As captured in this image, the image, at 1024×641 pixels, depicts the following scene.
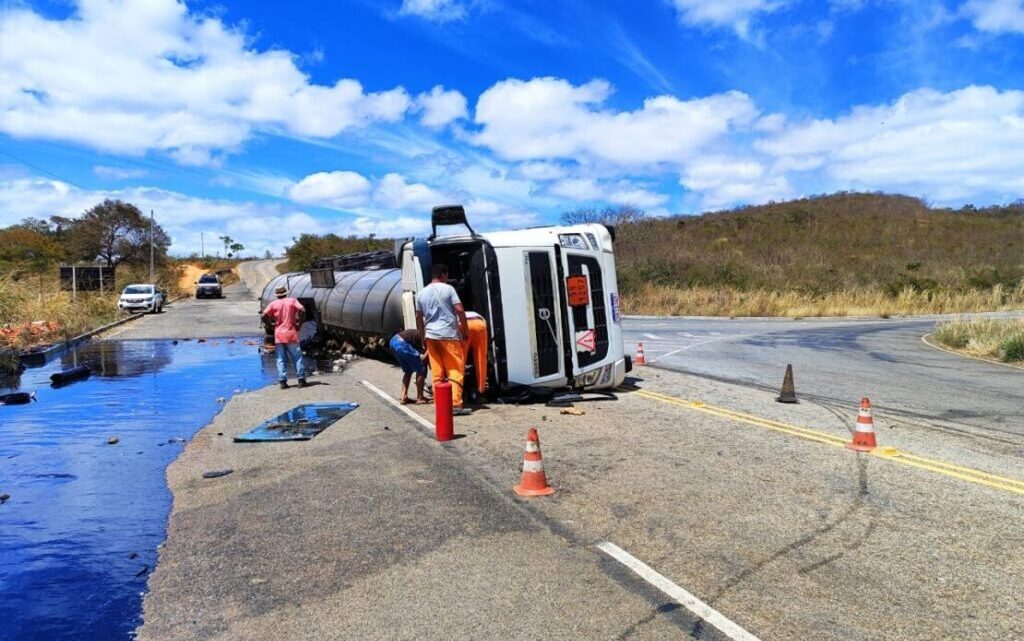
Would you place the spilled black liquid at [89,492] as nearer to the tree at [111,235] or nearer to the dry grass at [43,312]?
the dry grass at [43,312]

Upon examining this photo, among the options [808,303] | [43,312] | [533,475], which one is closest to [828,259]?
[808,303]

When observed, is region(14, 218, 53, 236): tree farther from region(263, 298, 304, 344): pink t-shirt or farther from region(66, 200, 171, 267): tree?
region(263, 298, 304, 344): pink t-shirt

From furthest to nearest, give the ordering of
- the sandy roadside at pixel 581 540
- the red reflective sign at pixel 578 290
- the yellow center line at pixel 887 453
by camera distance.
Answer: the red reflective sign at pixel 578 290
the yellow center line at pixel 887 453
the sandy roadside at pixel 581 540

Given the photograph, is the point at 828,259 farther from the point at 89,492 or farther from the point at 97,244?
the point at 97,244

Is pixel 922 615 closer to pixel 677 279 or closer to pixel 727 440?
pixel 727 440

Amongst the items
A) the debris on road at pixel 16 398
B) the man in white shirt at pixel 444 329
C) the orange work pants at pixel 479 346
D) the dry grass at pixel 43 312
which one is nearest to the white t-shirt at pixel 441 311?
the man in white shirt at pixel 444 329

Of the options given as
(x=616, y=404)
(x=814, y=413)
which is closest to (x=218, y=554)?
(x=616, y=404)

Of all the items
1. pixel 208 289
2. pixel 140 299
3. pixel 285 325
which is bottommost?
pixel 285 325

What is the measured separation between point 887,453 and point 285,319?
402 inches

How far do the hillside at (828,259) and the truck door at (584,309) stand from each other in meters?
26.2

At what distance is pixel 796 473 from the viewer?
6.52 meters

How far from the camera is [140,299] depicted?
38219 mm

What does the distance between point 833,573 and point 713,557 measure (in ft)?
2.27

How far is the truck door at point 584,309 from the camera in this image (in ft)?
34.9
